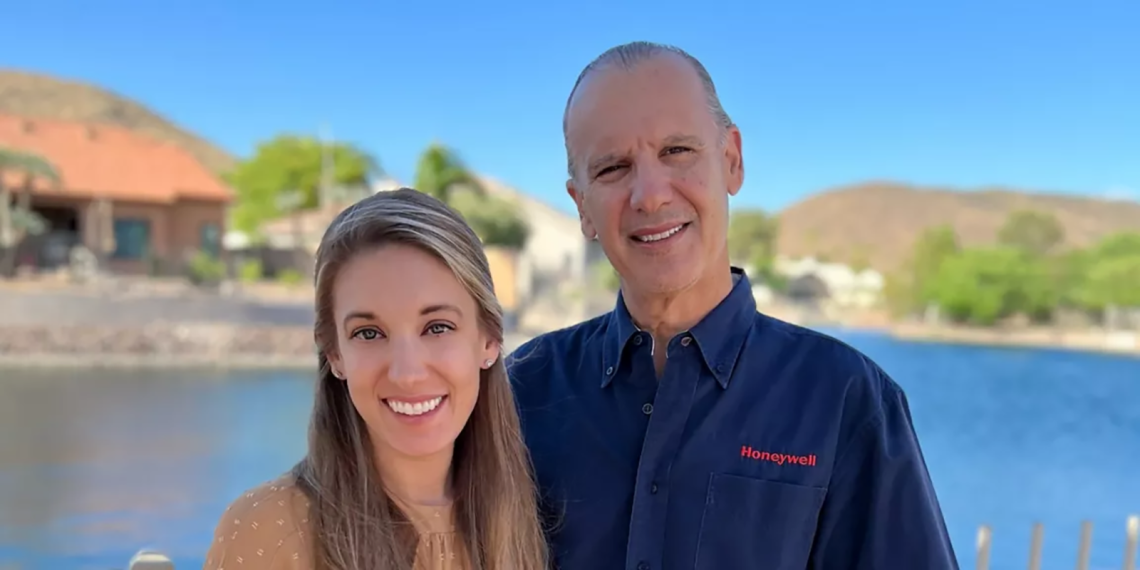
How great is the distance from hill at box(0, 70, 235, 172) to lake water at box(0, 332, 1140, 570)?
118m

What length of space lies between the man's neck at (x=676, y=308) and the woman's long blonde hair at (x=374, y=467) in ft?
0.92

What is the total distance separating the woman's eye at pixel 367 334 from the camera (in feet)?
4.95

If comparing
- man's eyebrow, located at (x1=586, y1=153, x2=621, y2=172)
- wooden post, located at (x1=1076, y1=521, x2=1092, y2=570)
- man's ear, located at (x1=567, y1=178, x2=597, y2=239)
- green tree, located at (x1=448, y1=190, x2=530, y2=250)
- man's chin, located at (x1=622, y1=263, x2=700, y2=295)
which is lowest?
wooden post, located at (x1=1076, y1=521, x2=1092, y2=570)

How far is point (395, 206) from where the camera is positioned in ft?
5.07

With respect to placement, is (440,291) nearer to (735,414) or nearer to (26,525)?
(735,414)

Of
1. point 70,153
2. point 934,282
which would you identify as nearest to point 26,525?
point 70,153

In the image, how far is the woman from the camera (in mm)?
1455

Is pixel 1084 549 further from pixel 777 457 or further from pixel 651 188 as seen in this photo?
pixel 651 188

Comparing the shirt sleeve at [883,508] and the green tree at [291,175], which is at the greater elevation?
the green tree at [291,175]

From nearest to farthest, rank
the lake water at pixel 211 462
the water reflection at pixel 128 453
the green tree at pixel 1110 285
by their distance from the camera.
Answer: the water reflection at pixel 128 453 < the lake water at pixel 211 462 < the green tree at pixel 1110 285

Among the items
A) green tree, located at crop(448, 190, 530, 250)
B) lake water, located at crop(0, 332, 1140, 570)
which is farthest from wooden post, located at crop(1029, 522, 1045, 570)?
green tree, located at crop(448, 190, 530, 250)

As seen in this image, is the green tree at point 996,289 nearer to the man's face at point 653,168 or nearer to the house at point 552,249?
the house at point 552,249

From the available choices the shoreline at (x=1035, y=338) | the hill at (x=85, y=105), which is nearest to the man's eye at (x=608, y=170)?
the shoreline at (x=1035, y=338)

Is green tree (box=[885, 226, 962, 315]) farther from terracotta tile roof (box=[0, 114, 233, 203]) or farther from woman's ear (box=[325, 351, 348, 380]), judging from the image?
woman's ear (box=[325, 351, 348, 380])
